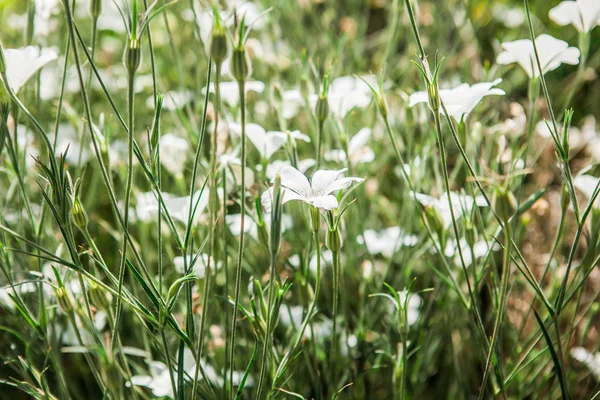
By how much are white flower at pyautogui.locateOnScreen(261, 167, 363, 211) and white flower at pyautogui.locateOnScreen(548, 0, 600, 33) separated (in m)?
0.43

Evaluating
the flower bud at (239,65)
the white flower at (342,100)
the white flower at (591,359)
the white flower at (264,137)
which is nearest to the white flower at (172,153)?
the white flower at (264,137)

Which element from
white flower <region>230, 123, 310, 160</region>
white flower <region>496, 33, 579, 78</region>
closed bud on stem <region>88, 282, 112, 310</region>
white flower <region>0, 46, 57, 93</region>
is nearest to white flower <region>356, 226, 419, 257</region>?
white flower <region>230, 123, 310, 160</region>

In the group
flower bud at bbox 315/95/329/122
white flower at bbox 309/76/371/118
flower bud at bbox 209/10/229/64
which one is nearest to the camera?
flower bud at bbox 209/10/229/64

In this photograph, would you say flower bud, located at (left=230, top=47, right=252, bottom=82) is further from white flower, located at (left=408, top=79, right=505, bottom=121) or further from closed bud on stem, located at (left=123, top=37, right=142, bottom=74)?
white flower, located at (left=408, top=79, right=505, bottom=121)

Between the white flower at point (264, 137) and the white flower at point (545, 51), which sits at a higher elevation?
the white flower at point (545, 51)

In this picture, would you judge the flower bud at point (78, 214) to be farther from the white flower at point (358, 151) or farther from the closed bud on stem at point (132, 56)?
the white flower at point (358, 151)

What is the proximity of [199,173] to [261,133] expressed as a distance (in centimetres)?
20

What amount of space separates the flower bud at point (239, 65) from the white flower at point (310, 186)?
0.44ft

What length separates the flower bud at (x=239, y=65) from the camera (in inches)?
19.4

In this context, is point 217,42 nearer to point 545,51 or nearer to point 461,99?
point 461,99

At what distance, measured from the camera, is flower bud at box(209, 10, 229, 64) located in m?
0.49

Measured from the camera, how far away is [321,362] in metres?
0.83

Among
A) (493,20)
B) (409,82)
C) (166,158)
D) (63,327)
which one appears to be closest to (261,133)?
(166,158)

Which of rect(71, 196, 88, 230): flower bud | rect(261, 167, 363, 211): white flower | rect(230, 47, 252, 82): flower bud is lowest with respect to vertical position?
rect(71, 196, 88, 230): flower bud
